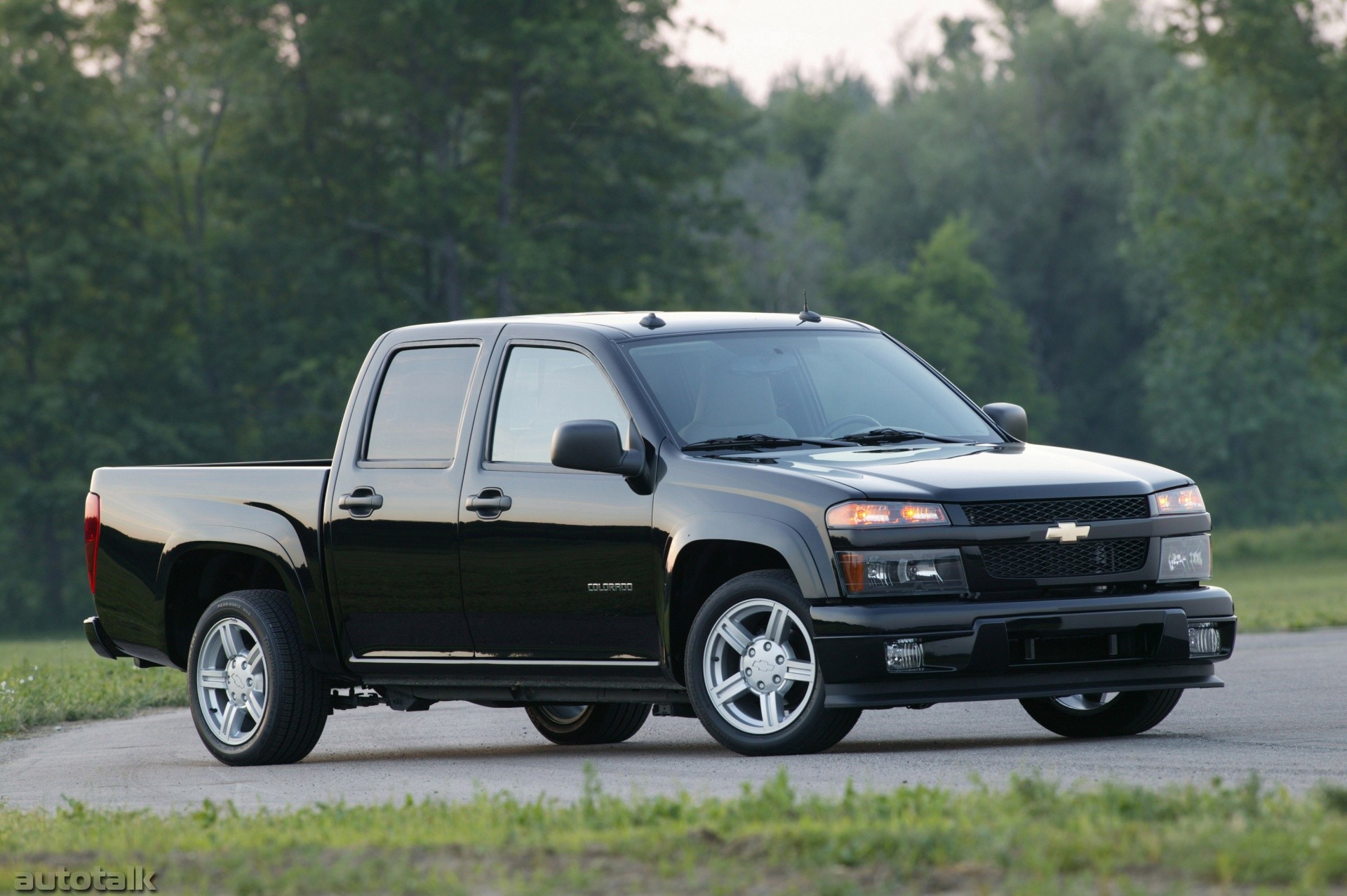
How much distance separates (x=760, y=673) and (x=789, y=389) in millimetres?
1522

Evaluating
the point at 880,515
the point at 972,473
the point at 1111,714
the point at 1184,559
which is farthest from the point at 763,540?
the point at 1111,714

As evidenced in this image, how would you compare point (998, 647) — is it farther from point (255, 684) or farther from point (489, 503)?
point (255, 684)

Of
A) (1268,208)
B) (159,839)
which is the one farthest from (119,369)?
(159,839)

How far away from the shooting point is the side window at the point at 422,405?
10055 millimetres

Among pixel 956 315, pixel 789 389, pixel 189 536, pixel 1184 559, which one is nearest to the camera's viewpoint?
pixel 1184 559

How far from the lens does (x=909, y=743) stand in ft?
31.8

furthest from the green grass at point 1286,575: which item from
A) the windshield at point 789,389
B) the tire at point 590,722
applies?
the windshield at point 789,389

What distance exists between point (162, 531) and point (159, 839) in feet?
15.4

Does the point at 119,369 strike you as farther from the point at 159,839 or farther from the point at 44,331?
the point at 159,839

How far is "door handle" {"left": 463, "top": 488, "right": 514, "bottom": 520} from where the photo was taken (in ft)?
31.5

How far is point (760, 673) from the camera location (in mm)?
8836

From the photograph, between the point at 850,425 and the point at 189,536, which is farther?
the point at 189,536

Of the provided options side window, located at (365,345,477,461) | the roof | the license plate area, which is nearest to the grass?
side window, located at (365,345,477,461)

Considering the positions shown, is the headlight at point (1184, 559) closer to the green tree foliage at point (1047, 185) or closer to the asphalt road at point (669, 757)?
the asphalt road at point (669, 757)
